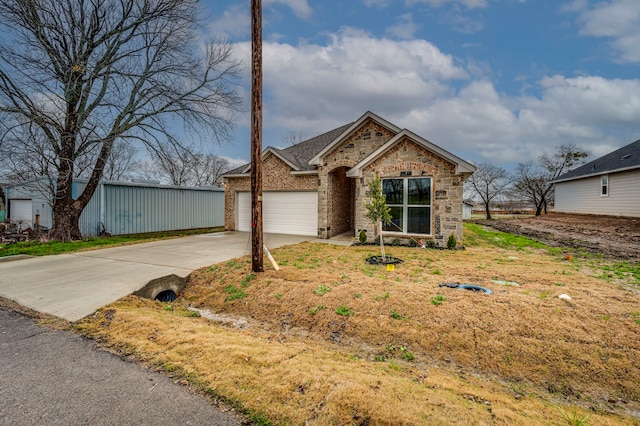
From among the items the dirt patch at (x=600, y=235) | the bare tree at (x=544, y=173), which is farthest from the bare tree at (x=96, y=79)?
the bare tree at (x=544, y=173)

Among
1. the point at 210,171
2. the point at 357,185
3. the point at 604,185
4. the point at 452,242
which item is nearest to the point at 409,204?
the point at 452,242

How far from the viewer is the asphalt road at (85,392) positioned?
8.32 ft

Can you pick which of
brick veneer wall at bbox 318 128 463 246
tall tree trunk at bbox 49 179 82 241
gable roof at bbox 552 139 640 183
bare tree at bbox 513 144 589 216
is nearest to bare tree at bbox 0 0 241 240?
tall tree trunk at bbox 49 179 82 241

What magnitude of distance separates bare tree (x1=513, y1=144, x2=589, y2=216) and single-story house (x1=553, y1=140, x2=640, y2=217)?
4636mm

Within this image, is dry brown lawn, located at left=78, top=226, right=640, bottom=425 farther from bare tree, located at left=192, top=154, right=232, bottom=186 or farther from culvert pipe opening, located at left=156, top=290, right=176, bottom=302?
bare tree, located at left=192, top=154, right=232, bottom=186

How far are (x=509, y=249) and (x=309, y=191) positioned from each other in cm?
898

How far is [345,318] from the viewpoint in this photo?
4973 millimetres

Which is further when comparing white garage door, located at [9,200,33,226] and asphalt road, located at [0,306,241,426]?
white garage door, located at [9,200,33,226]

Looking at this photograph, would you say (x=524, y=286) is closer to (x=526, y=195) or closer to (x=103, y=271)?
(x=103, y=271)

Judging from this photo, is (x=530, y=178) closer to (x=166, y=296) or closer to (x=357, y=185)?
(x=357, y=185)

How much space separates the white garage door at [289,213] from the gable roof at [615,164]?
61.3 ft

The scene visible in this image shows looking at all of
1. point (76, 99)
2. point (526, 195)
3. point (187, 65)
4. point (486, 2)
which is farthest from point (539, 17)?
point (526, 195)

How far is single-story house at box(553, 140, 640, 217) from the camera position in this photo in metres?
17.7

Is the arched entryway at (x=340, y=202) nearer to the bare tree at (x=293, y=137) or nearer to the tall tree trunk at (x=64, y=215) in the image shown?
the tall tree trunk at (x=64, y=215)
